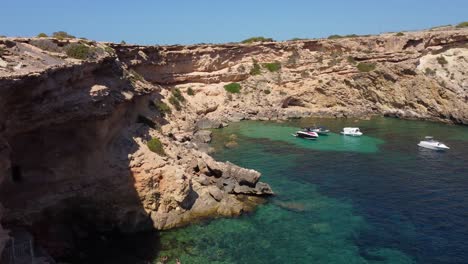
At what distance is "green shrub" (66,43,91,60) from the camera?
80.9ft

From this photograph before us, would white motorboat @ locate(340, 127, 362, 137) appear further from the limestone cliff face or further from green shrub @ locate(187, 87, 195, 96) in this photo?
green shrub @ locate(187, 87, 195, 96)

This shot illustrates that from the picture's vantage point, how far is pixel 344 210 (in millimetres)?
29234

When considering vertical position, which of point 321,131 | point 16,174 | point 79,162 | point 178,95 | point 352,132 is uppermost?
point 178,95

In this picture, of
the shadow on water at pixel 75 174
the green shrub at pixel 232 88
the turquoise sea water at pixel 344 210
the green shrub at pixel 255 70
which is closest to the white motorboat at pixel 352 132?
the turquoise sea water at pixel 344 210

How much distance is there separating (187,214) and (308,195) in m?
10.4

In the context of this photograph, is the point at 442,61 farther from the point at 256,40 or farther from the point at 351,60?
the point at 256,40

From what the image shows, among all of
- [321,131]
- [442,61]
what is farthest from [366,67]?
[321,131]

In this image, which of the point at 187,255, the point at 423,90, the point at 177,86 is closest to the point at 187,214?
the point at 187,255

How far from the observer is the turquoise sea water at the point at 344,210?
23.1 meters

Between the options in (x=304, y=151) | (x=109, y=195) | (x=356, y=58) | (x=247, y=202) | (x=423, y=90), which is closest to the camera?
(x=109, y=195)

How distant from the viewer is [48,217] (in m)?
23.1

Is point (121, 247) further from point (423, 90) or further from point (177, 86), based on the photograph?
point (423, 90)

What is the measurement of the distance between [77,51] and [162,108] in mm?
30456

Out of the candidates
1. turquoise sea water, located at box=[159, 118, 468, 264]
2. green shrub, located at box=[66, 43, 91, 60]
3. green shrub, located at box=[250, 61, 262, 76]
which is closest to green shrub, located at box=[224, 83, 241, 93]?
green shrub, located at box=[250, 61, 262, 76]
